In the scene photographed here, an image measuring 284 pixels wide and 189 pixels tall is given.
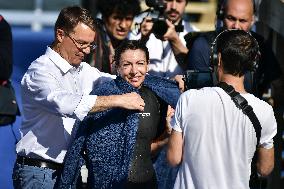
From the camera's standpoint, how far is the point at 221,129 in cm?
424

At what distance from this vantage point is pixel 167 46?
255 inches

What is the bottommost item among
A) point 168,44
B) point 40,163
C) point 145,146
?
point 40,163

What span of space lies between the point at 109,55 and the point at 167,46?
463 mm

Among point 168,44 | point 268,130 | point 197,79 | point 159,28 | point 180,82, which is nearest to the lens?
point 268,130

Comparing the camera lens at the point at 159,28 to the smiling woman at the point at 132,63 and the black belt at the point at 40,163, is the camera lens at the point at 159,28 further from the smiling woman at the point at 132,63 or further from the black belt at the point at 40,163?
the black belt at the point at 40,163

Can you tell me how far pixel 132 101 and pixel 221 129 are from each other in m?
0.54

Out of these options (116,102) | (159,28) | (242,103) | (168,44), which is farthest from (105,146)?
(168,44)

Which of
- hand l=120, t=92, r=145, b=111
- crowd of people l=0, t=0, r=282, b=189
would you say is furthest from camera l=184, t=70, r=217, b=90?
hand l=120, t=92, r=145, b=111

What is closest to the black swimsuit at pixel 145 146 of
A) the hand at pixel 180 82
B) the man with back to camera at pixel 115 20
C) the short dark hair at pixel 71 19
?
the hand at pixel 180 82

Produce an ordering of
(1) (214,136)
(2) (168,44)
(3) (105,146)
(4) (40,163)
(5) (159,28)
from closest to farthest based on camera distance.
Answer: (1) (214,136)
(3) (105,146)
(4) (40,163)
(5) (159,28)
(2) (168,44)

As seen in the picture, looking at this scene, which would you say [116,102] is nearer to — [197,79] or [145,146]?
[145,146]

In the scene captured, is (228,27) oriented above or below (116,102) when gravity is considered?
above

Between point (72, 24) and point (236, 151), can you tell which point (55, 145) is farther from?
point (236, 151)

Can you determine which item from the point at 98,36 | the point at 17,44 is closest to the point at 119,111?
the point at 98,36
